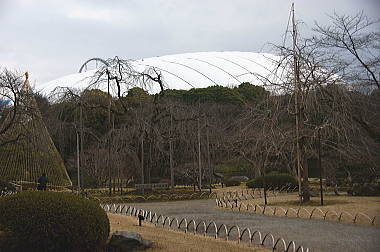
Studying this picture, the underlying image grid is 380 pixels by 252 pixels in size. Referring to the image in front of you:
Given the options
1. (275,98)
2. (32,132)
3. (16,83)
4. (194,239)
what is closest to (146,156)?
(32,132)

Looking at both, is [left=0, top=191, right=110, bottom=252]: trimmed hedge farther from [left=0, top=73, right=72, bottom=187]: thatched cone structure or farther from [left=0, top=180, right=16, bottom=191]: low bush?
[left=0, top=73, right=72, bottom=187]: thatched cone structure

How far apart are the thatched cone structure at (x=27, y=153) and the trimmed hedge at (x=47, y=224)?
13.8 m

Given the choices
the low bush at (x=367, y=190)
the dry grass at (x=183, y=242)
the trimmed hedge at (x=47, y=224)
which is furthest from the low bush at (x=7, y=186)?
the low bush at (x=367, y=190)

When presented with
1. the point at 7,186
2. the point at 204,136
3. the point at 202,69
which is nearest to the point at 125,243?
the point at 7,186

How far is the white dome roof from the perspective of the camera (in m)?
47.1

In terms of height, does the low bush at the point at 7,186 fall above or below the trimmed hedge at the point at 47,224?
above

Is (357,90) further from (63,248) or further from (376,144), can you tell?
(63,248)

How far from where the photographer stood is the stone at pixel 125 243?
7.00 meters

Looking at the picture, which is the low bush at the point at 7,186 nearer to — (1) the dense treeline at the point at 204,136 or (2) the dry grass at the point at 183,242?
(1) the dense treeline at the point at 204,136

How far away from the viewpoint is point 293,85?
14.3m

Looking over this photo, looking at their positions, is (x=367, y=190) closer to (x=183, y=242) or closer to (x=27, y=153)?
(x=183, y=242)

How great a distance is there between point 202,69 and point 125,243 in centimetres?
4501

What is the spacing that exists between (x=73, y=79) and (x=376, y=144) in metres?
42.8

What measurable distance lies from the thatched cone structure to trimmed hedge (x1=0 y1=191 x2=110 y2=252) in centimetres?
1380
